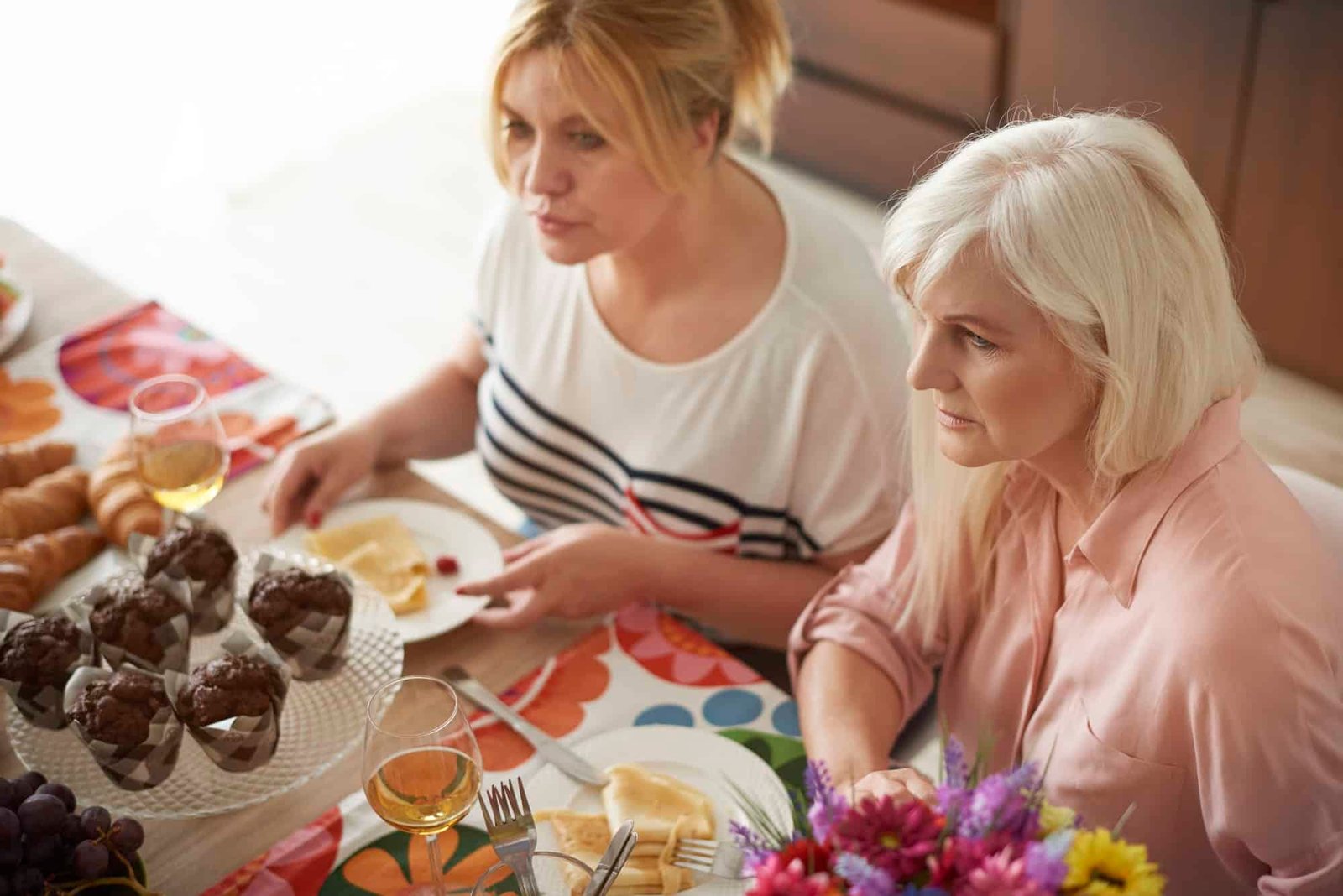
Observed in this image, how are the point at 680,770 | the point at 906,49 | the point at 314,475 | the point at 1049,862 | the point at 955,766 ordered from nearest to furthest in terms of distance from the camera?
the point at 1049,862 < the point at 955,766 < the point at 680,770 < the point at 314,475 < the point at 906,49

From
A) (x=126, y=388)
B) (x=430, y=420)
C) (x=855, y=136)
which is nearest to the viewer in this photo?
(x=126, y=388)

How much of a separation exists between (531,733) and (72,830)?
42cm

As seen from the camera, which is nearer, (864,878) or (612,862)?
(864,878)

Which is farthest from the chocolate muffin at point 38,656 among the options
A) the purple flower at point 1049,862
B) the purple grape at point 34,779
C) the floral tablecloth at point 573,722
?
the purple flower at point 1049,862

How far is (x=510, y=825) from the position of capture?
1211 mm

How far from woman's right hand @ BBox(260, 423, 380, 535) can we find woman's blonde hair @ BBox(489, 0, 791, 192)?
1.36ft

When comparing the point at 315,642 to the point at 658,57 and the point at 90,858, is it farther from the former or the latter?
the point at 658,57

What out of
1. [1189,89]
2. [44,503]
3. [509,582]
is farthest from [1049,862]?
[1189,89]

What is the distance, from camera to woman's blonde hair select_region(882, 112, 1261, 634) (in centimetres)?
112

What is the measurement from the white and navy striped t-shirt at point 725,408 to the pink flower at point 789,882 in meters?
0.90

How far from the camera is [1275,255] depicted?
3.19 m

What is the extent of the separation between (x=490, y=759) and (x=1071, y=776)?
548 millimetres

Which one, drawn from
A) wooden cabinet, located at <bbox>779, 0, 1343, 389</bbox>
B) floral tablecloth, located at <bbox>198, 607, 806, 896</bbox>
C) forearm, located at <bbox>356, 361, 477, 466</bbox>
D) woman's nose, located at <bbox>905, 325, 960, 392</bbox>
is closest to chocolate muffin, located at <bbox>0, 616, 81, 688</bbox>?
floral tablecloth, located at <bbox>198, 607, 806, 896</bbox>

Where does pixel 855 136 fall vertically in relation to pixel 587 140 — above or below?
below
